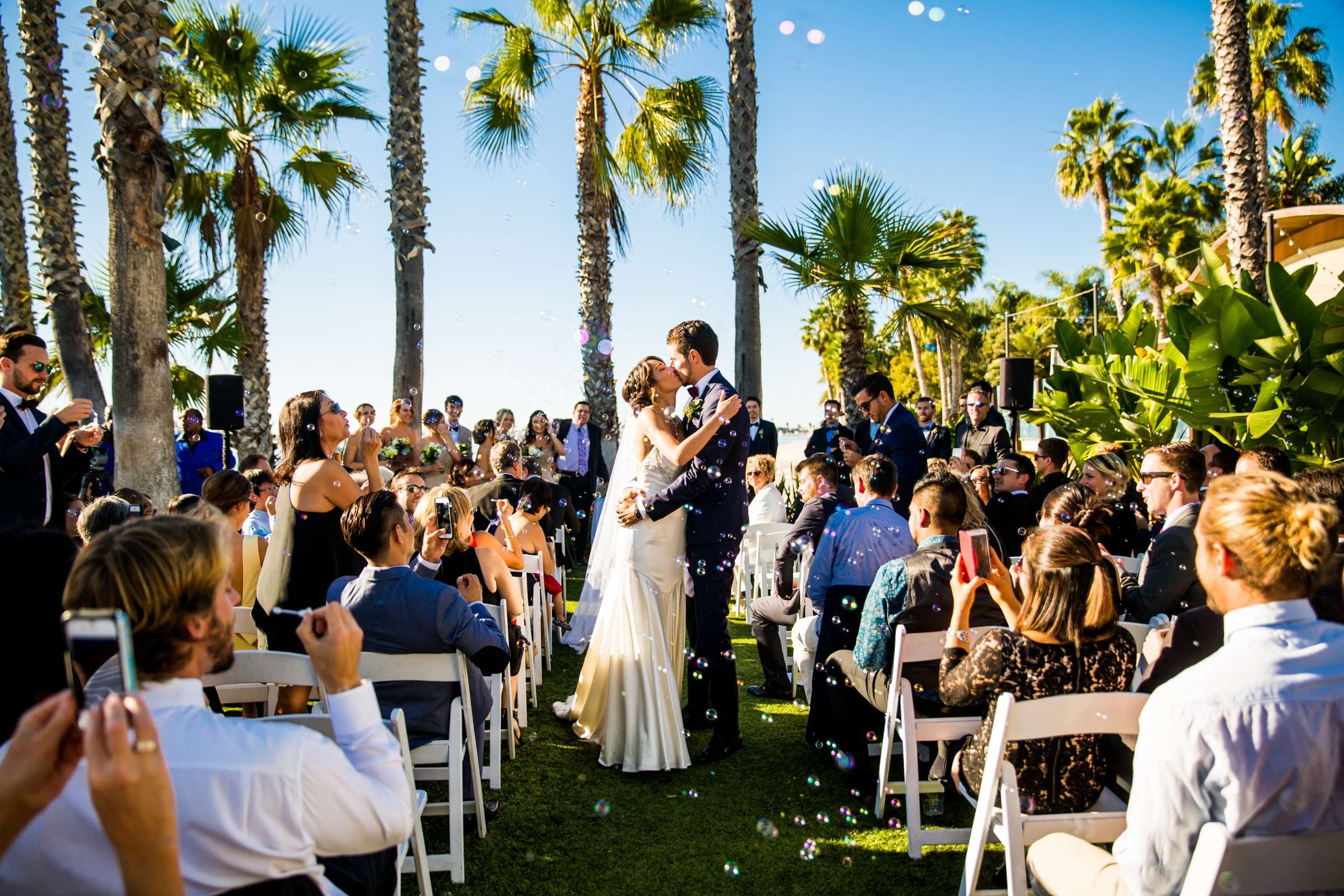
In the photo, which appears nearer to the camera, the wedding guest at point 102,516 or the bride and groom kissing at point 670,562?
the wedding guest at point 102,516

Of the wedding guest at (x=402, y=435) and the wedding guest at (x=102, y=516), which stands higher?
the wedding guest at (x=402, y=435)

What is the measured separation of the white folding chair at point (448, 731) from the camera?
9.42 feet

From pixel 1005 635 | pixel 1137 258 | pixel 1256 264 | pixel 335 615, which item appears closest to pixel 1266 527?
pixel 1005 635

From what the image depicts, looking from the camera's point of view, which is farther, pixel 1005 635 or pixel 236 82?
pixel 236 82

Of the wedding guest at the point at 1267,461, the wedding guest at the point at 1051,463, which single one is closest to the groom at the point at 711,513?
the wedding guest at the point at 1267,461

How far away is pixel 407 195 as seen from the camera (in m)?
8.56

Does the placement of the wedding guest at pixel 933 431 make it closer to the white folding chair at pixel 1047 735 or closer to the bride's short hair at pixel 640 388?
the bride's short hair at pixel 640 388

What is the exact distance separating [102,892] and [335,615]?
541mm

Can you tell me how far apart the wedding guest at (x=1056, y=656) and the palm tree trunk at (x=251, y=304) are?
11467 millimetres

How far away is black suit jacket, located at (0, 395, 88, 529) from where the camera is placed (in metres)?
4.27

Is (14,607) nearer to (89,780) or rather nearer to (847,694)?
(89,780)

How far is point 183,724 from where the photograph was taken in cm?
137

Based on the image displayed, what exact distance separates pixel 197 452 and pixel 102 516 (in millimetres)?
6011

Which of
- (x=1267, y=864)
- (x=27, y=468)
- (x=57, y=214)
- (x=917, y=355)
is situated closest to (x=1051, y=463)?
(x=1267, y=864)
